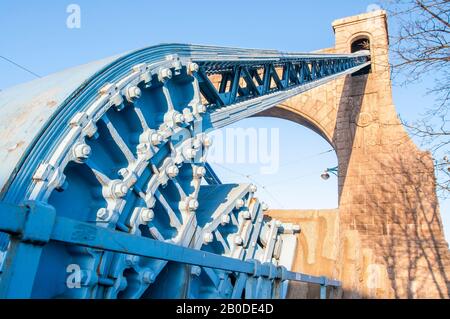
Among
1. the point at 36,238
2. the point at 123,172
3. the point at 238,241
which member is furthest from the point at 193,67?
the point at 36,238

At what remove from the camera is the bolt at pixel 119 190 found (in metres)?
2.97

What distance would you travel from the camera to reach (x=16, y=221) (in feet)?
4.91

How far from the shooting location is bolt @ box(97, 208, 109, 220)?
9.39 ft

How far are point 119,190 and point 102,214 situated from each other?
0.23 meters

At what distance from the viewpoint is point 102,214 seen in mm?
2871

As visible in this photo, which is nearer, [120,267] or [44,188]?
[44,188]

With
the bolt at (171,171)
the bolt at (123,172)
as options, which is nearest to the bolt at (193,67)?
the bolt at (171,171)

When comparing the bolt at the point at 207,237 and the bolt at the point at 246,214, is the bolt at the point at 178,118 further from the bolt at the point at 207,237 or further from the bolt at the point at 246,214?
the bolt at the point at 246,214

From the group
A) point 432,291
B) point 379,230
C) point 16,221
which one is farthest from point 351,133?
point 16,221

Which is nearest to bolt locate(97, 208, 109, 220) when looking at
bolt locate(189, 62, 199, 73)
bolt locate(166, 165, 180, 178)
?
bolt locate(166, 165, 180, 178)

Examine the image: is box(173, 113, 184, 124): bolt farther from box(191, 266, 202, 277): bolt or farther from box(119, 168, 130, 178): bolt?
box(191, 266, 202, 277): bolt

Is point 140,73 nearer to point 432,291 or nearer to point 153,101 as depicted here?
point 153,101

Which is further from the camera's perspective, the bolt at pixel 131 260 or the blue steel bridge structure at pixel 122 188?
the bolt at pixel 131 260
